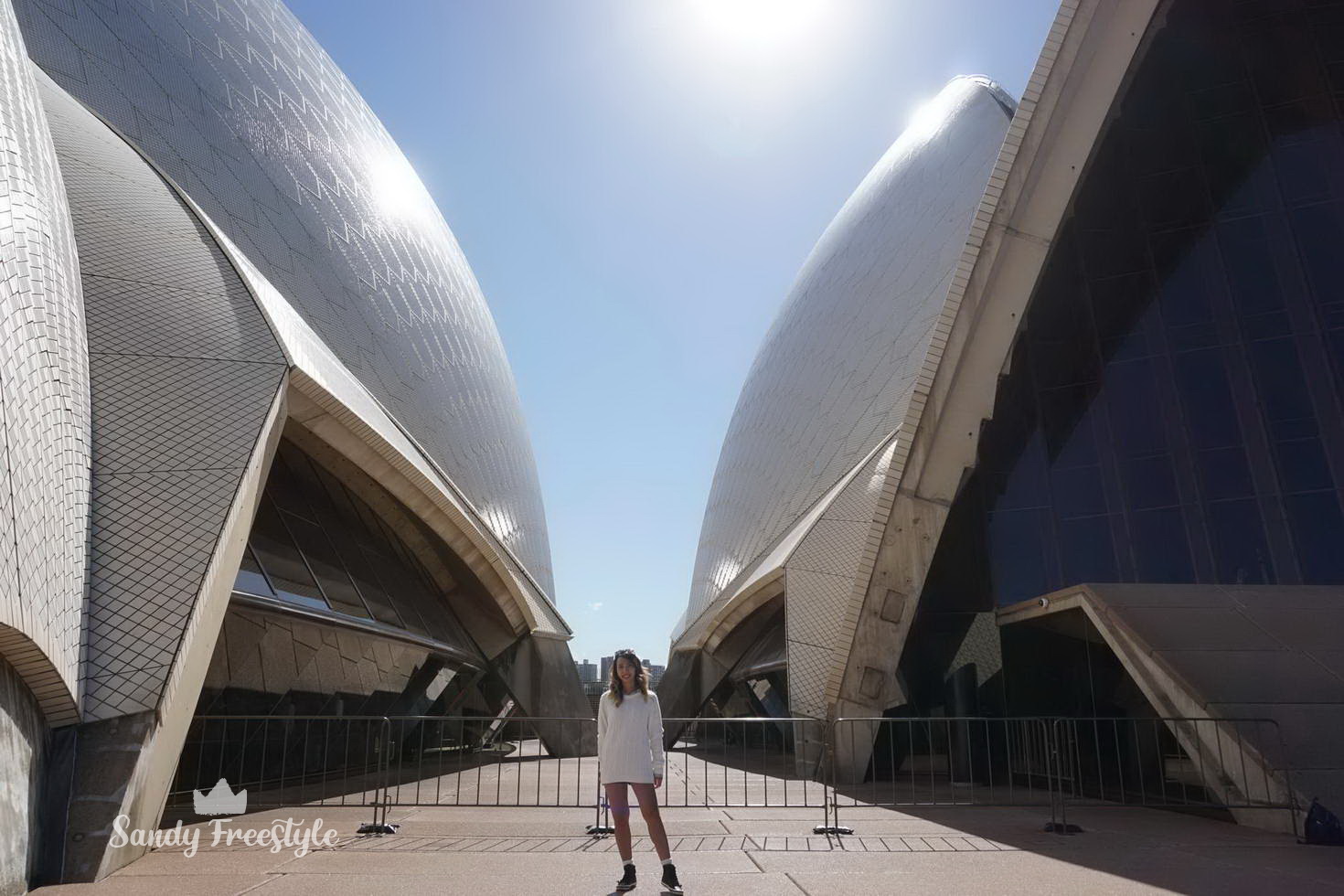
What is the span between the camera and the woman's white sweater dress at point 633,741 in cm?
553

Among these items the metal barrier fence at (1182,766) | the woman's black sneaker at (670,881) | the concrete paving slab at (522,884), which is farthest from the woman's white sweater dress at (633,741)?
the metal barrier fence at (1182,766)

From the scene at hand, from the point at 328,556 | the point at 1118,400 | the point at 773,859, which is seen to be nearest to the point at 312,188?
the point at 328,556

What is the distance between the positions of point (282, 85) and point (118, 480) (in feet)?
42.6

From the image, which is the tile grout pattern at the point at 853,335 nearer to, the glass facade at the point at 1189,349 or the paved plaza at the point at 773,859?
the glass facade at the point at 1189,349

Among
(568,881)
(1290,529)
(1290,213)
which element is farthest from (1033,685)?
(568,881)

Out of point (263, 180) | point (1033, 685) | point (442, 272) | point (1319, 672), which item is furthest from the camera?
point (442, 272)

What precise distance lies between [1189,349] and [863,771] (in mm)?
6854

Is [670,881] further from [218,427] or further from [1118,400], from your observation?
[1118,400]

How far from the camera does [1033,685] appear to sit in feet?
41.6

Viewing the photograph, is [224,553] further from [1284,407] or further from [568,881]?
[1284,407]

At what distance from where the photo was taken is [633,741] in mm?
5555

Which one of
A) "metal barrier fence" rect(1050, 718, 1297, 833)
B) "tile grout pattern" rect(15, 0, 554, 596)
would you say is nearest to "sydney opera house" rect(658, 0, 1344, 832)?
"metal barrier fence" rect(1050, 718, 1297, 833)

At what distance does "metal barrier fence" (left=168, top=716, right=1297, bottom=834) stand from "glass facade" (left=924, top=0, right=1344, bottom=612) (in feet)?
6.73

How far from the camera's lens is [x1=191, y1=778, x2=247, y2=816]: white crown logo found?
350 inches
